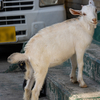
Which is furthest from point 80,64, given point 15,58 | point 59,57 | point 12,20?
point 12,20

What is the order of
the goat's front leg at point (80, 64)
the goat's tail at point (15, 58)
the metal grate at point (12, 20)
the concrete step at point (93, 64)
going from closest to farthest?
the goat's tail at point (15, 58), the goat's front leg at point (80, 64), the concrete step at point (93, 64), the metal grate at point (12, 20)

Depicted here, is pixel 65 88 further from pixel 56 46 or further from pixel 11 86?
pixel 11 86

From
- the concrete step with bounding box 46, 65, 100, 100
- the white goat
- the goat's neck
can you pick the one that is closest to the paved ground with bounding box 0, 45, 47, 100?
the concrete step with bounding box 46, 65, 100, 100

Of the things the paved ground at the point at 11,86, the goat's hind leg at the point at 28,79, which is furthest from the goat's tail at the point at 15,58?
the paved ground at the point at 11,86

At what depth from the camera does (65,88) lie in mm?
3451

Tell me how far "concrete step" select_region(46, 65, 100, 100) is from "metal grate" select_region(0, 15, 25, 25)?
1.64 metres

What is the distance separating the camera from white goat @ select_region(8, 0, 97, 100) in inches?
127

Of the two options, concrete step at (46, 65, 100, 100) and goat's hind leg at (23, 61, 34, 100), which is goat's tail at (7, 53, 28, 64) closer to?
goat's hind leg at (23, 61, 34, 100)

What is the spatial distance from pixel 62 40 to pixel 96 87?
746 mm

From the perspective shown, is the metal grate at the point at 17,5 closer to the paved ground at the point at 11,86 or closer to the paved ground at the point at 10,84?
the paved ground at the point at 10,84

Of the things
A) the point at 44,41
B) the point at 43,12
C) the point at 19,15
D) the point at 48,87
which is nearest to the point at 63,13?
the point at 43,12

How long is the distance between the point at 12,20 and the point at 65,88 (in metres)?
2.52

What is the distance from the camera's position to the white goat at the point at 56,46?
323 centimetres

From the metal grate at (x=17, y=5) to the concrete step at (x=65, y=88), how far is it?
5.90ft
